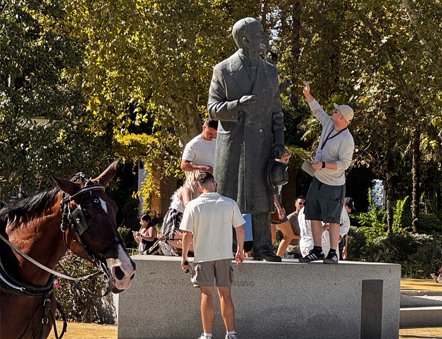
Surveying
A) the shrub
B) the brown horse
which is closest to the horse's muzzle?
the brown horse

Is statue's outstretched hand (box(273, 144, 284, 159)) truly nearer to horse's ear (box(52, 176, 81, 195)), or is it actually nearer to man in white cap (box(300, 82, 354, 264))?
man in white cap (box(300, 82, 354, 264))

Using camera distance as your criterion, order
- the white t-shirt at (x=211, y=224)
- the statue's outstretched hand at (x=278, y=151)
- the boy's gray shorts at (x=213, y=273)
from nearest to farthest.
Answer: the white t-shirt at (x=211, y=224), the boy's gray shorts at (x=213, y=273), the statue's outstretched hand at (x=278, y=151)

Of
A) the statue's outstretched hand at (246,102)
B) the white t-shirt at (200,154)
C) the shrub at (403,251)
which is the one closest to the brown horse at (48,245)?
the statue's outstretched hand at (246,102)

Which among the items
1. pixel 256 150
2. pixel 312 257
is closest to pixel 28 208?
pixel 256 150

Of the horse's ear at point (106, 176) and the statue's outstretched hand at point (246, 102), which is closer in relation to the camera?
the horse's ear at point (106, 176)

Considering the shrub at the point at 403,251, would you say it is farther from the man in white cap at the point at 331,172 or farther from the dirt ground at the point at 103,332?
the man in white cap at the point at 331,172

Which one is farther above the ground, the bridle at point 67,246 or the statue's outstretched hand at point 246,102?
the statue's outstretched hand at point 246,102

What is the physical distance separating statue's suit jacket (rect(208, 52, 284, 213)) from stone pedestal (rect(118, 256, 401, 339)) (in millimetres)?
767

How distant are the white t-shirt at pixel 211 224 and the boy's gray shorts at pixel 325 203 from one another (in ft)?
5.45

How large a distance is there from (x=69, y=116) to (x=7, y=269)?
17233 millimetres

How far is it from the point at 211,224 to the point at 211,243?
0.62ft

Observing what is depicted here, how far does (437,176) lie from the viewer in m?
50.7

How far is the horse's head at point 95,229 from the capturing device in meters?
7.07

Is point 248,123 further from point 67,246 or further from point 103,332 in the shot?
point 67,246
